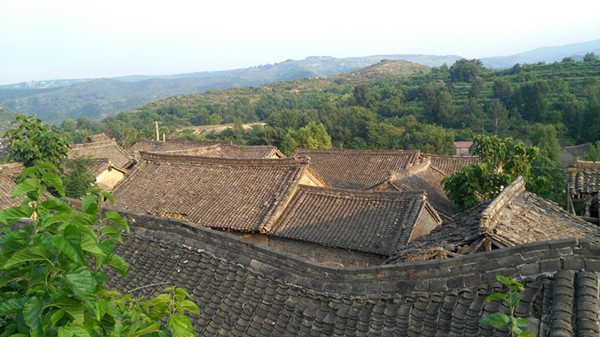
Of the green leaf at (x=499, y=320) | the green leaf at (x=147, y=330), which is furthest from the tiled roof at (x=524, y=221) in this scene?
the green leaf at (x=147, y=330)

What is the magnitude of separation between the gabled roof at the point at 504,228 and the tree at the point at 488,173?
23.1 feet

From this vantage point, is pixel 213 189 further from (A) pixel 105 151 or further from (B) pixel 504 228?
(A) pixel 105 151

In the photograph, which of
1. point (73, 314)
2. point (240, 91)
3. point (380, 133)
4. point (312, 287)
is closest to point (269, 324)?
point (312, 287)

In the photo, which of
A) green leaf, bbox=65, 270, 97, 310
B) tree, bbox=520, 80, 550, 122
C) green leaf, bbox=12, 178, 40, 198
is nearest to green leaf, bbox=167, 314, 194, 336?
green leaf, bbox=65, 270, 97, 310

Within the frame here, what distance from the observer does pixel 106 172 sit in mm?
25453

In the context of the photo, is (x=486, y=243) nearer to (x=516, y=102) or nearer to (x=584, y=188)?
(x=584, y=188)

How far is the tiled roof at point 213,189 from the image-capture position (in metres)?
14.0

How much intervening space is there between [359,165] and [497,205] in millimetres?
17544

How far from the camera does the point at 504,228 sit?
7.15 m

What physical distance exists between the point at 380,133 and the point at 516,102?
73.3 ft

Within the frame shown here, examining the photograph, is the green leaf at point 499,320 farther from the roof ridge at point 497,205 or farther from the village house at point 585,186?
the village house at point 585,186

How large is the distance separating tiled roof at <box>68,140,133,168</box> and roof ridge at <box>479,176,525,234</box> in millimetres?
28542

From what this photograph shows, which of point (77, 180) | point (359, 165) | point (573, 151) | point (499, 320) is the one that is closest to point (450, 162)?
point (359, 165)

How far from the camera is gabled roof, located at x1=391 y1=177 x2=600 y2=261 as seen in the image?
682 centimetres
